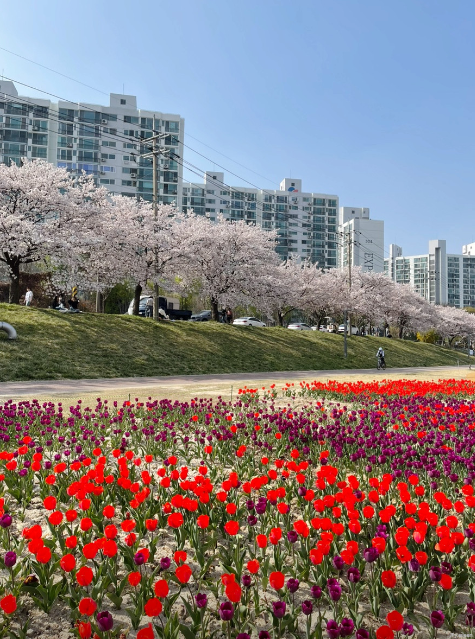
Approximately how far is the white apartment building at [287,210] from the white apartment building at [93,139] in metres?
28.0

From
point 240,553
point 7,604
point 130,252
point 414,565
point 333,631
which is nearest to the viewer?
point 333,631

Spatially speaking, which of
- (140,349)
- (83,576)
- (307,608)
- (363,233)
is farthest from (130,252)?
(363,233)

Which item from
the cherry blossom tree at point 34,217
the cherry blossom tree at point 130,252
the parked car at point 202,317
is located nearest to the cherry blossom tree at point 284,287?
the parked car at point 202,317

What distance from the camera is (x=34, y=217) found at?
93.1ft

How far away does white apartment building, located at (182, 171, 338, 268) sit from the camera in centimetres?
12700

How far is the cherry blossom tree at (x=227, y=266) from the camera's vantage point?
37434mm

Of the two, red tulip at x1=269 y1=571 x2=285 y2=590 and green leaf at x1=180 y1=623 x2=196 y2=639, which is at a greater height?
red tulip at x1=269 y1=571 x2=285 y2=590

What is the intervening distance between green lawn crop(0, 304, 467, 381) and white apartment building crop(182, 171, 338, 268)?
9662 cm

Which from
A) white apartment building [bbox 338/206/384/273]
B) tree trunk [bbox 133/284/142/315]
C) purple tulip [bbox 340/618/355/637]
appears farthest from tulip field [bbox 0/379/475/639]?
white apartment building [bbox 338/206/384/273]

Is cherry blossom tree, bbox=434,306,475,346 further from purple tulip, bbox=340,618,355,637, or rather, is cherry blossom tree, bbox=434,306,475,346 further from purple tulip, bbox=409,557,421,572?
purple tulip, bbox=340,618,355,637

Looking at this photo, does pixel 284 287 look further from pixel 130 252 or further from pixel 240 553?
pixel 240 553

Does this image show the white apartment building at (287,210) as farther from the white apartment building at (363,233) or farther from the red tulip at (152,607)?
the red tulip at (152,607)

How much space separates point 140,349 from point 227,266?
15711mm

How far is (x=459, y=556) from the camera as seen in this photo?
121 inches
